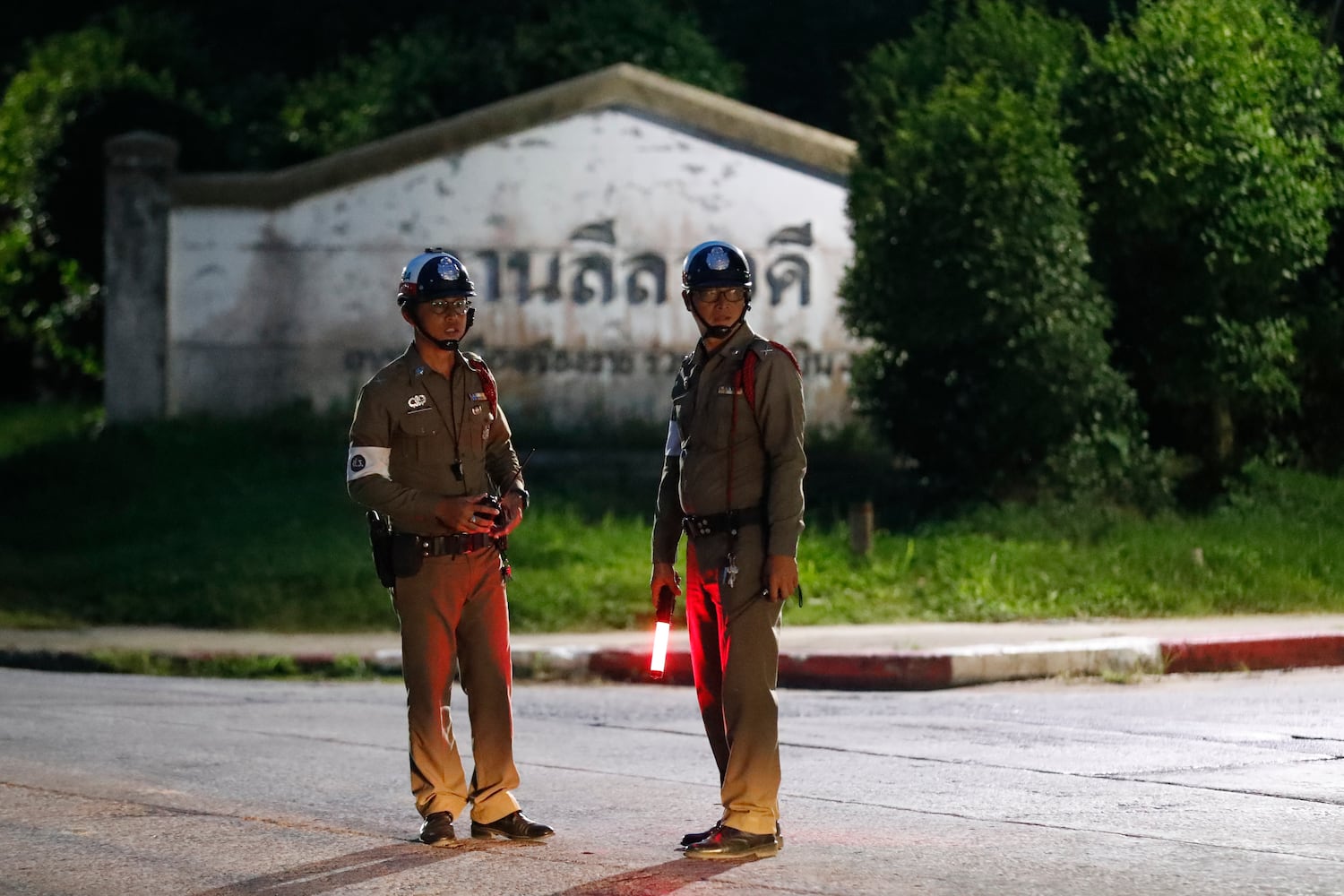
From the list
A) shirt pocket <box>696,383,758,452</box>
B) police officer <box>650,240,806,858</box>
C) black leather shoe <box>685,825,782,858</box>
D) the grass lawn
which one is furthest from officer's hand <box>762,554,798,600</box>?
the grass lawn

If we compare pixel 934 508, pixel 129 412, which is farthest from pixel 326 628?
pixel 129 412

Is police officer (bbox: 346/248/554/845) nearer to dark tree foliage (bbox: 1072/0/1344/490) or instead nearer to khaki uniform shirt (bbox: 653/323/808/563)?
khaki uniform shirt (bbox: 653/323/808/563)

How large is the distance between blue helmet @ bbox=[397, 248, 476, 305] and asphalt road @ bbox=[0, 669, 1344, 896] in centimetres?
171

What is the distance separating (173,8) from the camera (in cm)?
4069

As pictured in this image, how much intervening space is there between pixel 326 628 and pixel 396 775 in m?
6.49

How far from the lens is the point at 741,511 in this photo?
635cm

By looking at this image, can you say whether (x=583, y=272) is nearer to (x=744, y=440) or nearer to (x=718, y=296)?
(x=718, y=296)

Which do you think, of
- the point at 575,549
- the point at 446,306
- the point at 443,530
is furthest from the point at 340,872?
the point at 575,549

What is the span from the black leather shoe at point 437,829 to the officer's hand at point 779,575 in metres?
1.26

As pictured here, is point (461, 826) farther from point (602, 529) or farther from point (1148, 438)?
point (1148, 438)

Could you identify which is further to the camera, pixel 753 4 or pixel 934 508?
pixel 753 4

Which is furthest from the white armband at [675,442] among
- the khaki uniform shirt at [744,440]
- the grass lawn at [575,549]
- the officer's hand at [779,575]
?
the grass lawn at [575,549]

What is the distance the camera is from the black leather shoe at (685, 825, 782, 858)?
6332mm

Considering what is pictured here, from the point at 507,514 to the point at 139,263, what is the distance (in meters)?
16.9
